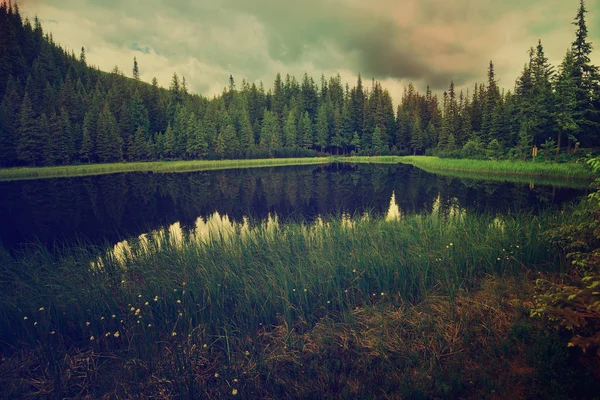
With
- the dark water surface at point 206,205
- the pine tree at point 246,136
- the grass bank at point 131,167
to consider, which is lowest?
the dark water surface at point 206,205

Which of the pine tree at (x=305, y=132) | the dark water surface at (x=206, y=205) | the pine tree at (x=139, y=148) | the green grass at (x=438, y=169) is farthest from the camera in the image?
the pine tree at (x=305, y=132)

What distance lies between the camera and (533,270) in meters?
6.15

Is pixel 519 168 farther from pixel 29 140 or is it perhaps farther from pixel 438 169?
pixel 29 140

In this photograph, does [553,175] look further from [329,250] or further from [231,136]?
[231,136]

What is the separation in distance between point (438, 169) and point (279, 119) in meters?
55.6

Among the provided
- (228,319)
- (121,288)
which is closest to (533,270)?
(228,319)

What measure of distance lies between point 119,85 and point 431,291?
10745 centimetres

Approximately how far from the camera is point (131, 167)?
56.3 m

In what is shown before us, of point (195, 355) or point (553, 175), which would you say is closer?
point (195, 355)

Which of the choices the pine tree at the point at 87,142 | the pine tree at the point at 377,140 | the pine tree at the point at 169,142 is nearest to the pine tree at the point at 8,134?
the pine tree at the point at 87,142

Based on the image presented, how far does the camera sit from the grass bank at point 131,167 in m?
45.5

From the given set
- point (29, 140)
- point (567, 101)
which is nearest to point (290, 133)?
point (29, 140)

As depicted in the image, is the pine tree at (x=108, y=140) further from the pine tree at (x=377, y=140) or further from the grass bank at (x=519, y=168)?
the grass bank at (x=519, y=168)

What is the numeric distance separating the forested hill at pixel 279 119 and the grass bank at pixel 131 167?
648 cm
